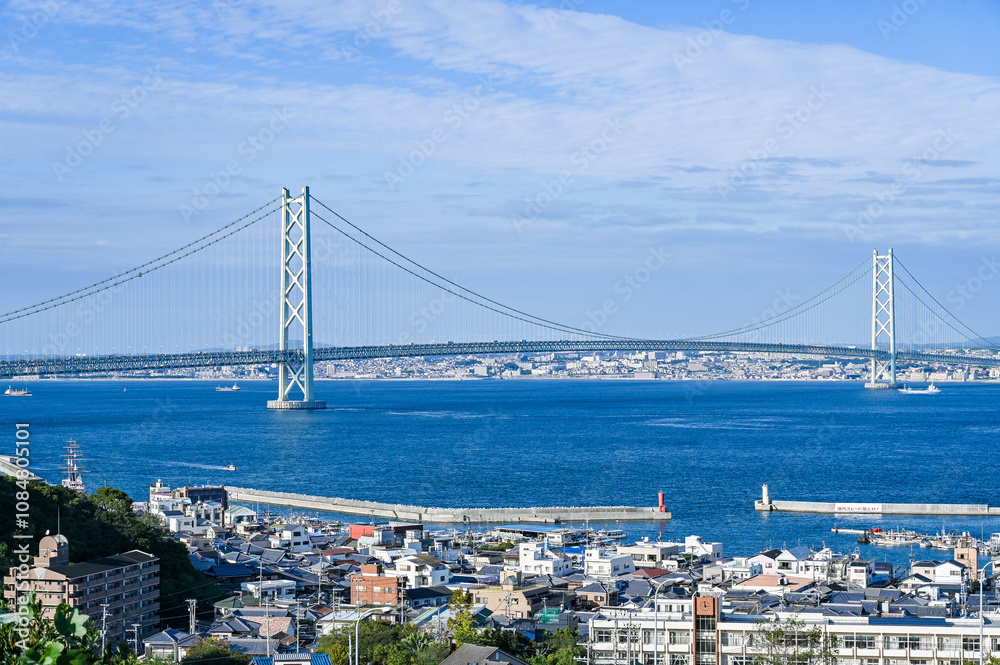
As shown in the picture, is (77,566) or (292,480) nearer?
(77,566)

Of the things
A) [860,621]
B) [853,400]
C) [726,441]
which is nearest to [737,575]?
[860,621]

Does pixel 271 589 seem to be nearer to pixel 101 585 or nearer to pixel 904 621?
pixel 101 585

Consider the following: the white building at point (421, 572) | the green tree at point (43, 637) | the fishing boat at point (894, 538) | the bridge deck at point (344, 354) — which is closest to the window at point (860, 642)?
the white building at point (421, 572)

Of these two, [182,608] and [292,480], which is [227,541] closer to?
[182,608]

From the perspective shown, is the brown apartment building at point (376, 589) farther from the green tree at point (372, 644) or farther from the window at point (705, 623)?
the window at point (705, 623)

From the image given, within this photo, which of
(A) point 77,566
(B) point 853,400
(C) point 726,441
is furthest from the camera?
(B) point 853,400

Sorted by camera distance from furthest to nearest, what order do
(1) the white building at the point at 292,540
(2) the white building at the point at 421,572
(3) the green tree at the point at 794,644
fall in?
(1) the white building at the point at 292,540
(2) the white building at the point at 421,572
(3) the green tree at the point at 794,644

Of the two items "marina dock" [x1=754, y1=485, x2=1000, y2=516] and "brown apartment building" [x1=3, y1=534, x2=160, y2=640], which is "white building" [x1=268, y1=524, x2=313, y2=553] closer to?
"brown apartment building" [x1=3, y1=534, x2=160, y2=640]
